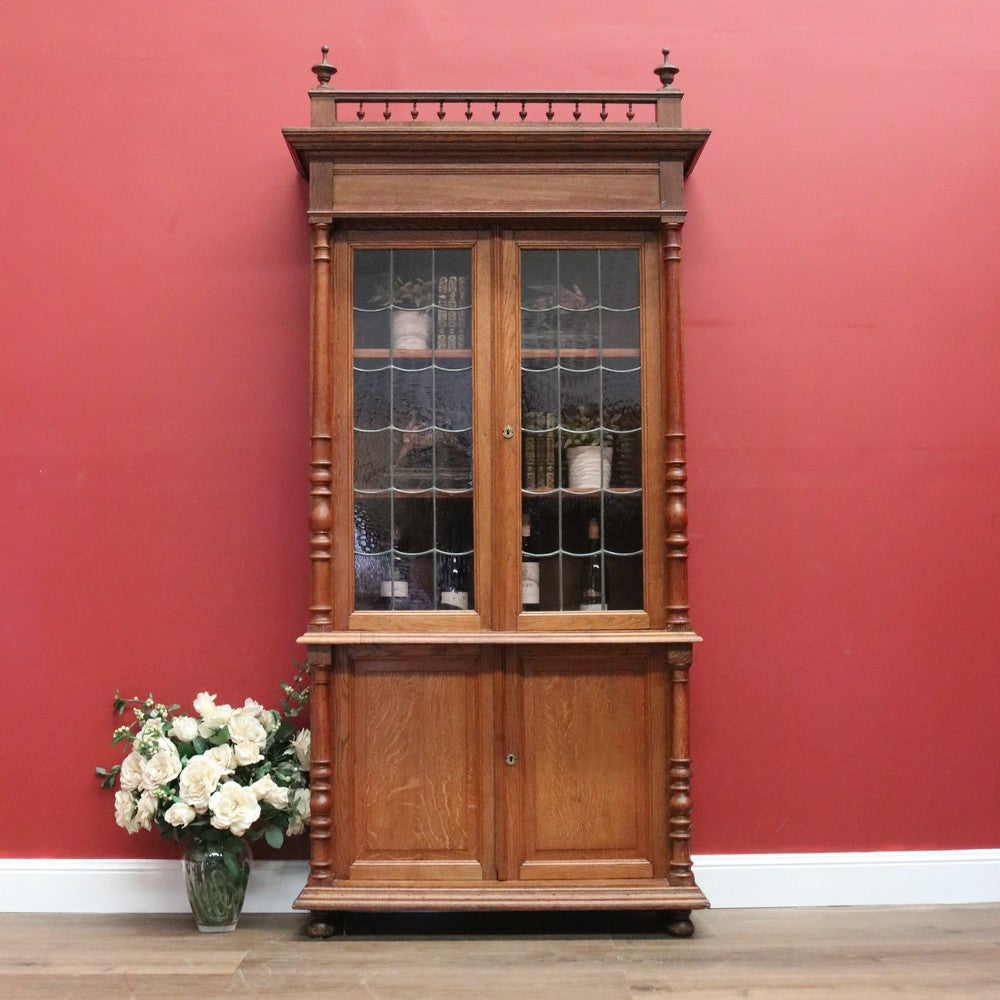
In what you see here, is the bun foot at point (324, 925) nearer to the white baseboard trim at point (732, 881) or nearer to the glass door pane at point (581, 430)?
the white baseboard trim at point (732, 881)

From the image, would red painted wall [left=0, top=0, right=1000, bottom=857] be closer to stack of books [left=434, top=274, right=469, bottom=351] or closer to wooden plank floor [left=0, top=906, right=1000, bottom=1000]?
wooden plank floor [left=0, top=906, right=1000, bottom=1000]

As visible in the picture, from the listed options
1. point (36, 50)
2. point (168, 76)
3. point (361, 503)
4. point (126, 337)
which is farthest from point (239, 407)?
point (36, 50)

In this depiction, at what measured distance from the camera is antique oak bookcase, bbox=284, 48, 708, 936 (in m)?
2.74

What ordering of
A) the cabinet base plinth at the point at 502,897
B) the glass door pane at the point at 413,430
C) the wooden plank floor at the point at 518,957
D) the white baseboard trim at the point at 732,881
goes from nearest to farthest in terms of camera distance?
the wooden plank floor at the point at 518,957
the cabinet base plinth at the point at 502,897
the glass door pane at the point at 413,430
the white baseboard trim at the point at 732,881

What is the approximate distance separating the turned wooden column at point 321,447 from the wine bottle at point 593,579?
0.68 m

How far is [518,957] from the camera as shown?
8.60 feet

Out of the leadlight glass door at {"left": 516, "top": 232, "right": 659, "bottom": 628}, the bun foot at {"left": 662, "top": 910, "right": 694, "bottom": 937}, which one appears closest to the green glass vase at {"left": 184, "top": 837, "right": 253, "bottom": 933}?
the leadlight glass door at {"left": 516, "top": 232, "right": 659, "bottom": 628}

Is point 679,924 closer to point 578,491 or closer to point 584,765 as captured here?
point 584,765

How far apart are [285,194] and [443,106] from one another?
55 centimetres

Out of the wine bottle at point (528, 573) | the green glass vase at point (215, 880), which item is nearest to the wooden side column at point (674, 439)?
the wine bottle at point (528, 573)

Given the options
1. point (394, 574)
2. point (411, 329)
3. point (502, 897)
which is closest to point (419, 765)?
point (502, 897)

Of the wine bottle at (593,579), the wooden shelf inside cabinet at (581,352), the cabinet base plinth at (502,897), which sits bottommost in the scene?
the cabinet base plinth at (502,897)

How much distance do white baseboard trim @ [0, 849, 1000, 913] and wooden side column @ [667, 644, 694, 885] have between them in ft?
1.16

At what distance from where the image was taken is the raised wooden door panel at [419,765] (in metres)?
2.74
